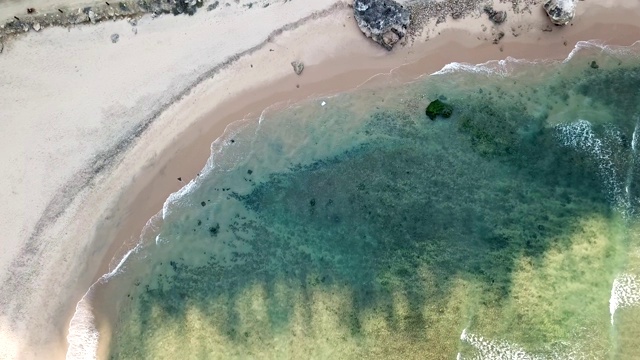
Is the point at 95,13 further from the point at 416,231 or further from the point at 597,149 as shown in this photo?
the point at 597,149

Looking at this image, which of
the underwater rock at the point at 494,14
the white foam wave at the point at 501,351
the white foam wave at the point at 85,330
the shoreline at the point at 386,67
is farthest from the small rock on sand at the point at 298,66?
the white foam wave at the point at 501,351

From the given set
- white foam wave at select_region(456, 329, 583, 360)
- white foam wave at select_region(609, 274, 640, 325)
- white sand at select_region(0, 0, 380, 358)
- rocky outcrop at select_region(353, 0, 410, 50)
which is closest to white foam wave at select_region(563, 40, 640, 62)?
rocky outcrop at select_region(353, 0, 410, 50)

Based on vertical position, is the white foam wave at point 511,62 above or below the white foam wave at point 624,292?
above

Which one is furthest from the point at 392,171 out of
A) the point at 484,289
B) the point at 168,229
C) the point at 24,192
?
the point at 24,192

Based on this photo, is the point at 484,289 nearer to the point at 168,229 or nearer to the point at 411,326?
the point at 411,326

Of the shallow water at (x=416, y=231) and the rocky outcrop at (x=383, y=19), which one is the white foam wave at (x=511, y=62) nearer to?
the shallow water at (x=416, y=231)

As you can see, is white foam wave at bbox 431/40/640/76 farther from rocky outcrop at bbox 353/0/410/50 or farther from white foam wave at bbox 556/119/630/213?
white foam wave at bbox 556/119/630/213
